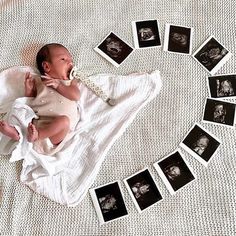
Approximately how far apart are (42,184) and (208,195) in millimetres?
551

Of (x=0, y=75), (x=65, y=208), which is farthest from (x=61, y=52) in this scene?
(x=65, y=208)

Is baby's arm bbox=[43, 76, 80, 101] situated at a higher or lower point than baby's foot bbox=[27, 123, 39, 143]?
higher

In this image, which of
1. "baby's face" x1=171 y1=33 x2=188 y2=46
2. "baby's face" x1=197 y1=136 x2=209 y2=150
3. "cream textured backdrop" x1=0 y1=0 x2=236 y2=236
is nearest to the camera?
"cream textured backdrop" x1=0 y1=0 x2=236 y2=236

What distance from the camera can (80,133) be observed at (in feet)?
4.83

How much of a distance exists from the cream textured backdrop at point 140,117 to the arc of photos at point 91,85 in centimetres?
9

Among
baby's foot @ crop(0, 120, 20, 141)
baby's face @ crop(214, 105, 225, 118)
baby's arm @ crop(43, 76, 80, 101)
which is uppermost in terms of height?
baby's face @ crop(214, 105, 225, 118)

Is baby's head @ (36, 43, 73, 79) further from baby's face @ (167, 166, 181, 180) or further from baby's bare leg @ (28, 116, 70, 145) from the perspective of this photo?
baby's face @ (167, 166, 181, 180)

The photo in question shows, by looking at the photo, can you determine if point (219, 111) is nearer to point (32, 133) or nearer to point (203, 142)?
point (203, 142)

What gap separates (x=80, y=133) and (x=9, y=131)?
254 millimetres

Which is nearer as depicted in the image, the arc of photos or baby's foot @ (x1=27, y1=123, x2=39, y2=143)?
baby's foot @ (x1=27, y1=123, x2=39, y2=143)

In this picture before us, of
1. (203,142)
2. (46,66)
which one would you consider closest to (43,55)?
(46,66)

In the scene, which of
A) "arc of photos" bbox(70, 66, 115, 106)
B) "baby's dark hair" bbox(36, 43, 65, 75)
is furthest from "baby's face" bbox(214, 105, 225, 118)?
"baby's dark hair" bbox(36, 43, 65, 75)

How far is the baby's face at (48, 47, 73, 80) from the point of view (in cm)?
149

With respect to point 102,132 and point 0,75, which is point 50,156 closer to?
point 102,132
